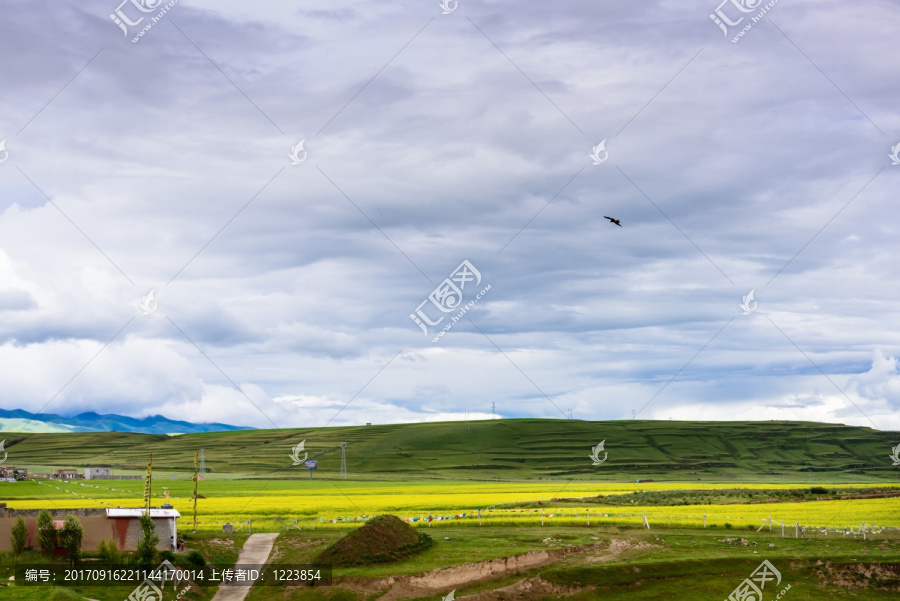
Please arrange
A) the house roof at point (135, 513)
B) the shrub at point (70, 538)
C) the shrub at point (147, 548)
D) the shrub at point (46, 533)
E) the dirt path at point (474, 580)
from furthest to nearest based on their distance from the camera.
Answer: the house roof at point (135, 513) → the shrub at point (70, 538) → the shrub at point (46, 533) → the shrub at point (147, 548) → the dirt path at point (474, 580)

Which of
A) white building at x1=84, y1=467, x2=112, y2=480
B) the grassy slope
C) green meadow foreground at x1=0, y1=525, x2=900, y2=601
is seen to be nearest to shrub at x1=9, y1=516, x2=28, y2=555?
green meadow foreground at x1=0, y1=525, x2=900, y2=601

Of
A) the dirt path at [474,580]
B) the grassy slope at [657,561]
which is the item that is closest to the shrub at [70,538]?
the grassy slope at [657,561]

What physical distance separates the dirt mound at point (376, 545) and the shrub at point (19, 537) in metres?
14.9

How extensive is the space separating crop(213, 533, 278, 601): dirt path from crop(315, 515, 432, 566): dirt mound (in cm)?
424

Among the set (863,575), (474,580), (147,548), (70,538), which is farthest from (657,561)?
(70,538)

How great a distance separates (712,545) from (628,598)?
1141 cm

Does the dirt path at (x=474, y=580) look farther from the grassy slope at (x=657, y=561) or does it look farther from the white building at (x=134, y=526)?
the white building at (x=134, y=526)

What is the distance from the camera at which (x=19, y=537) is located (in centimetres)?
4078

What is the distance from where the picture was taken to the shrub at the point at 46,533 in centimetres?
4097

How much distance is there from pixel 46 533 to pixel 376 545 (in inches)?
674

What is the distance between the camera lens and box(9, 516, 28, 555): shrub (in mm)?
40781

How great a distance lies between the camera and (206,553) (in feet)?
151

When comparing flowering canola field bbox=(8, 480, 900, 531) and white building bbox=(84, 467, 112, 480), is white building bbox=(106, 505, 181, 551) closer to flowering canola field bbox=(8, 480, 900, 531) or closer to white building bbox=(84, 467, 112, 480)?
flowering canola field bbox=(8, 480, 900, 531)

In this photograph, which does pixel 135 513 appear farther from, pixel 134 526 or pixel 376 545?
pixel 376 545
